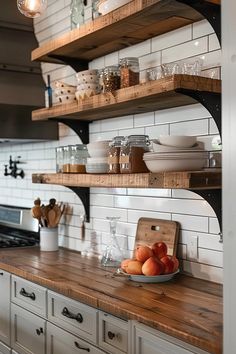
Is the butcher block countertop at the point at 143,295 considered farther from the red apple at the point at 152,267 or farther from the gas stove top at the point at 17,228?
the gas stove top at the point at 17,228

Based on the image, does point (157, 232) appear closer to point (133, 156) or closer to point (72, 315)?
point (133, 156)

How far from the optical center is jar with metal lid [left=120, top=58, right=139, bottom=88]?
7.78 ft

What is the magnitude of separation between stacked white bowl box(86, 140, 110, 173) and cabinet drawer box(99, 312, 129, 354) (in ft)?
2.57

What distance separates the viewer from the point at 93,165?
2.56m

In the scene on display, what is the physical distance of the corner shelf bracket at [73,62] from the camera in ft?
9.74

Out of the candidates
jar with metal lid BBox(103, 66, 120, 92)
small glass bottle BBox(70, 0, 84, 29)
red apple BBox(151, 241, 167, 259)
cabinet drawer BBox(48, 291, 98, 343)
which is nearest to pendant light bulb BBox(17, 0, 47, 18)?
jar with metal lid BBox(103, 66, 120, 92)

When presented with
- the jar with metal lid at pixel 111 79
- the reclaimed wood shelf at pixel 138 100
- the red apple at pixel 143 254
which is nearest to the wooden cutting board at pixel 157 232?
the red apple at pixel 143 254

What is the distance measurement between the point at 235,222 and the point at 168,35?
4.61 ft

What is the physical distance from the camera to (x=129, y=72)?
7.80 ft

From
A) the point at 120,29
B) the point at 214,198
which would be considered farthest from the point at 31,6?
the point at 214,198

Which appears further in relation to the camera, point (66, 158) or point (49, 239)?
point (49, 239)

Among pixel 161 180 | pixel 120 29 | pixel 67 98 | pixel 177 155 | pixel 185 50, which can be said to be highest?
pixel 120 29

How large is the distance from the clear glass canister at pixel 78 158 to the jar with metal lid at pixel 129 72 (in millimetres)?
525

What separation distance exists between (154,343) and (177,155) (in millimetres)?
731
